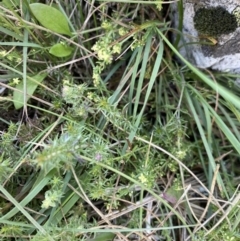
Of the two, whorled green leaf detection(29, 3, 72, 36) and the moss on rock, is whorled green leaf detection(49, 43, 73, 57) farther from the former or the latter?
the moss on rock

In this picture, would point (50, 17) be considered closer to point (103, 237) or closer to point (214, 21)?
point (214, 21)

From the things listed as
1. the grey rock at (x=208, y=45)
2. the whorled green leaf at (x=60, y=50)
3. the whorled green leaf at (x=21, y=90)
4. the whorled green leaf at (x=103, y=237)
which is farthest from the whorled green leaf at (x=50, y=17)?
the whorled green leaf at (x=103, y=237)

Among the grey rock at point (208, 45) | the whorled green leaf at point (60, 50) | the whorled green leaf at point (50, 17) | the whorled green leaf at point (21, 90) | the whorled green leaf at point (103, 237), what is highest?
the grey rock at point (208, 45)

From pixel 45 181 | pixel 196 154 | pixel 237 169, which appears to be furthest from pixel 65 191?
pixel 237 169

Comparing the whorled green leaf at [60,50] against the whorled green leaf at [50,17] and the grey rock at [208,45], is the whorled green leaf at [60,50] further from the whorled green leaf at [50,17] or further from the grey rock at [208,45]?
the grey rock at [208,45]

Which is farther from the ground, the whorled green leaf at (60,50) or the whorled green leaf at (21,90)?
the whorled green leaf at (60,50)

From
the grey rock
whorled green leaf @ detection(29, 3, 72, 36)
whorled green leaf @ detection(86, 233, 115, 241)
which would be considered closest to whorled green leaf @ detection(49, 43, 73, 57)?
whorled green leaf @ detection(29, 3, 72, 36)
